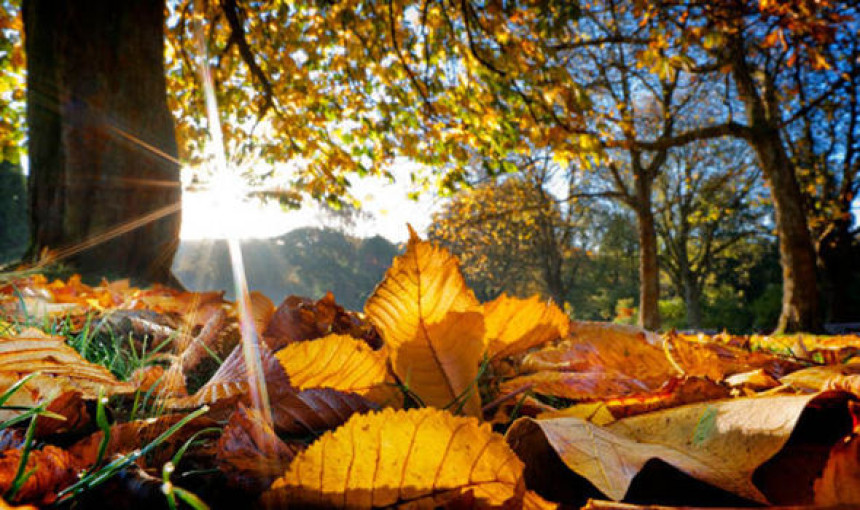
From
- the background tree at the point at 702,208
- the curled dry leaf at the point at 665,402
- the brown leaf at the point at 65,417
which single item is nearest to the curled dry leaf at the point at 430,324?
the curled dry leaf at the point at 665,402

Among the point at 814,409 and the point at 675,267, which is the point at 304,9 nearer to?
the point at 814,409

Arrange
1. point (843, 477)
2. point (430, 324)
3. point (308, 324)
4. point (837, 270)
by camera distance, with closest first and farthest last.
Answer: point (843, 477) → point (430, 324) → point (308, 324) → point (837, 270)

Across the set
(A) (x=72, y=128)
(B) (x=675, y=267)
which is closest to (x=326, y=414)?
(A) (x=72, y=128)

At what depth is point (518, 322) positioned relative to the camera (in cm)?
88

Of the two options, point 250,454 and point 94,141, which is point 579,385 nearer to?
point 250,454

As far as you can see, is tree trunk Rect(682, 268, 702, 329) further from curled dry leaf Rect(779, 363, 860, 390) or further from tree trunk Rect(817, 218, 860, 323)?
curled dry leaf Rect(779, 363, 860, 390)

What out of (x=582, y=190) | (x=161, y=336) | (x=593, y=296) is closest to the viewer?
(x=161, y=336)

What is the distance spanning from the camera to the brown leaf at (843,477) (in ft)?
1.24

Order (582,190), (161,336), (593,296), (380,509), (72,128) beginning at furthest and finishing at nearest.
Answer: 1. (593,296)
2. (582,190)
3. (72,128)
4. (161,336)
5. (380,509)

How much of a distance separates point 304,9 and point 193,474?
293 inches

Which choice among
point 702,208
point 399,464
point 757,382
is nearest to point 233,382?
point 399,464

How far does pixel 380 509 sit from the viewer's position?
0.41 m

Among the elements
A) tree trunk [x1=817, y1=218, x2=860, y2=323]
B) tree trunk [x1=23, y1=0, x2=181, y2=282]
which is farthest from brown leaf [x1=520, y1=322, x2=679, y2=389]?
tree trunk [x1=817, y1=218, x2=860, y2=323]

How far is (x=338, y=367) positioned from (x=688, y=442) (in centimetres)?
46
